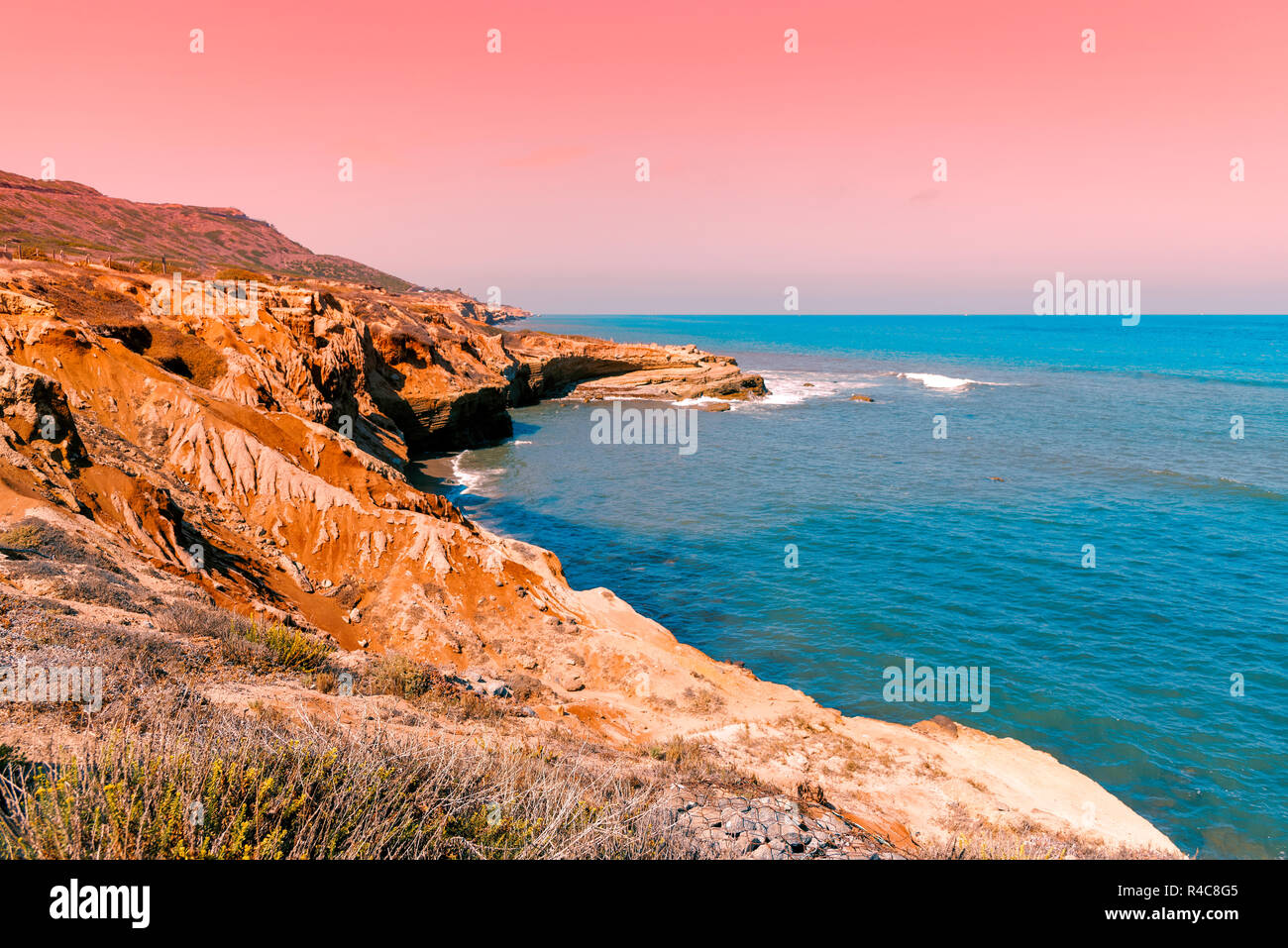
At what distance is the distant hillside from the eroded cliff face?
37.0m

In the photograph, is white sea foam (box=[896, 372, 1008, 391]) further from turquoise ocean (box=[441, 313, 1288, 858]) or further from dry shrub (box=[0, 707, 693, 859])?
dry shrub (box=[0, 707, 693, 859])

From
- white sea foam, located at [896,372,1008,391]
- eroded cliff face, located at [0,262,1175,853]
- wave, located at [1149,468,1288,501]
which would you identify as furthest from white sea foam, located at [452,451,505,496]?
white sea foam, located at [896,372,1008,391]

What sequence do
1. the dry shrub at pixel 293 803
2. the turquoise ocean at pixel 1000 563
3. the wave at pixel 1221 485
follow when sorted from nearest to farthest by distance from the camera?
1. the dry shrub at pixel 293 803
2. the turquoise ocean at pixel 1000 563
3. the wave at pixel 1221 485

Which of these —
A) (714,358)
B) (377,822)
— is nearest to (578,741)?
(377,822)

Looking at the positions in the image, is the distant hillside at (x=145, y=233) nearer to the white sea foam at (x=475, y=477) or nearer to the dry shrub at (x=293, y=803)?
the white sea foam at (x=475, y=477)

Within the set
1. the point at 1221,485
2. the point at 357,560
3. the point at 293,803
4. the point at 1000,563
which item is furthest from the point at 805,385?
the point at 293,803

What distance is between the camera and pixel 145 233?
10081 centimetres

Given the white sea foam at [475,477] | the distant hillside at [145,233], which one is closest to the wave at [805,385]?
the white sea foam at [475,477]

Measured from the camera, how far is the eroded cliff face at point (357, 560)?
38.6ft

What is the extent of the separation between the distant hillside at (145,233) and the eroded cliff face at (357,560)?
37029 mm

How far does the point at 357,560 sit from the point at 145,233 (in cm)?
11556

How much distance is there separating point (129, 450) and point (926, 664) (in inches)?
856

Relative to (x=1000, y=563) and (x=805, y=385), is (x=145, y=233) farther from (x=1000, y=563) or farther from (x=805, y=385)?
(x=1000, y=563)
